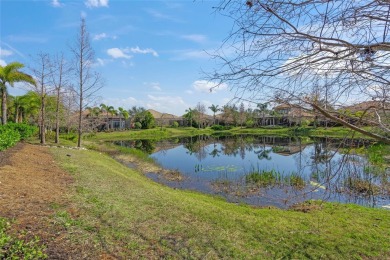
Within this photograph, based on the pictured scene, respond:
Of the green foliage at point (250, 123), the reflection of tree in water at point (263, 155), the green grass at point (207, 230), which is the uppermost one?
the green foliage at point (250, 123)

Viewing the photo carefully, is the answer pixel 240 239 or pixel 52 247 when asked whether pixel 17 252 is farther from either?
pixel 240 239

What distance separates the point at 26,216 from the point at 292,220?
229 inches

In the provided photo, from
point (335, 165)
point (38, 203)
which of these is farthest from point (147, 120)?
point (335, 165)

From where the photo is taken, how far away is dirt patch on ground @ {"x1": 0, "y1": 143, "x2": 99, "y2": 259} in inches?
152

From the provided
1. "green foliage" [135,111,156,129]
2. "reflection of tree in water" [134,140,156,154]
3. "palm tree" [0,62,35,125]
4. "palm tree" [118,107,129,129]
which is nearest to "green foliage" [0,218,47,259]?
"palm tree" [0,62,35,125]

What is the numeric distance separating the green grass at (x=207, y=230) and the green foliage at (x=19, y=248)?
2.15 feet

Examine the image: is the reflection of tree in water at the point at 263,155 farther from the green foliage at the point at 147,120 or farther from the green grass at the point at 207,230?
the green foliage at the point at 147,120

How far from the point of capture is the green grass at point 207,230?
4.41 m

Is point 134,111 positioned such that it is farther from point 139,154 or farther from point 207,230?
point 207,230

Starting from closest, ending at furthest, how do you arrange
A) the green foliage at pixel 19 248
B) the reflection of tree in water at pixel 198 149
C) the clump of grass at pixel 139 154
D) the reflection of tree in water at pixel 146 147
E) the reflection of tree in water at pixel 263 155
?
the green foliage at pixel 19 248
the clump of grass at pixel 139 154
the reflection of tree in water at pixel 263 155
the reflection of tree in water at pixel 198 149
the reflection of tree in water at pixel 146 147

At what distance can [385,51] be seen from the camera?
2.11 metres

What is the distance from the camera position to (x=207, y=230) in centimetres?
533

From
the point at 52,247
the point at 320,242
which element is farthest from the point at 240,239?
the point at 52,247

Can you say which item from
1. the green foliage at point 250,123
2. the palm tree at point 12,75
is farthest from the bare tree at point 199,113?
the palm tree at point 12,75
